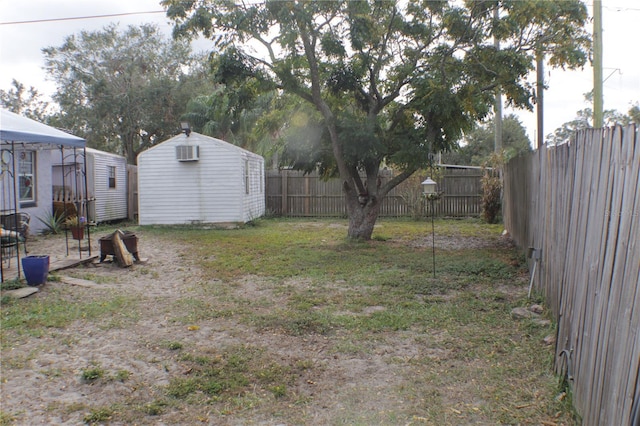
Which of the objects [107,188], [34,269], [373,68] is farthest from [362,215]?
[107,188]

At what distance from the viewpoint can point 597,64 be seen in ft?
30.6

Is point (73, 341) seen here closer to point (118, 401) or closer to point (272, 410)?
point (118, 401)

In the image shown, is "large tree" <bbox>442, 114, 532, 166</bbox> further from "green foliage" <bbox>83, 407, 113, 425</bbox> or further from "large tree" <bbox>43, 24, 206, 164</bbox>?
"green foliage" <bbox>83, 407, 113, 425</bbox>

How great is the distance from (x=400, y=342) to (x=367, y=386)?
100cm

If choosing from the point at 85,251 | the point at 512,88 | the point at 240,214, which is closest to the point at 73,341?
the point at 85,251

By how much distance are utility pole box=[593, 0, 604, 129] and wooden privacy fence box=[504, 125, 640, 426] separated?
18.6ft

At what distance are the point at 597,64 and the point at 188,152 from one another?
34.7 ft

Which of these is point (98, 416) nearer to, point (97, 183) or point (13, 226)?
A: point (13, 226)

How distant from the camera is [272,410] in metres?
3.34

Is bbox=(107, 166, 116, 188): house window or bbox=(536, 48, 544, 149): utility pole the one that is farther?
bbox=(107, 166, 116, 188): house window

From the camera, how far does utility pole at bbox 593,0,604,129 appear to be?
9.27 meters

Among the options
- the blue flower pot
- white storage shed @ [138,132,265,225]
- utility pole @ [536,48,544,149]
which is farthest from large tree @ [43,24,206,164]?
the blue flower pot

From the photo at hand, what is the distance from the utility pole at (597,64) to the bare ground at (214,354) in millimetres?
6458

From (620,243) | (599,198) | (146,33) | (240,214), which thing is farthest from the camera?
(146,33)
